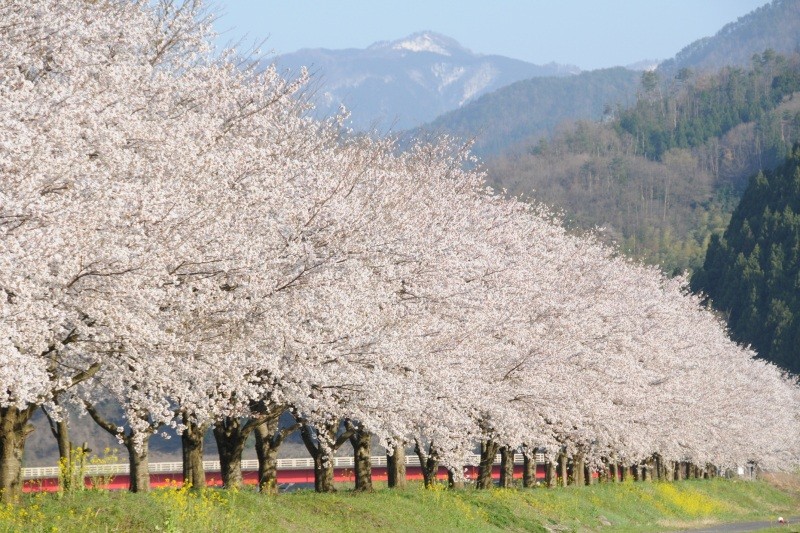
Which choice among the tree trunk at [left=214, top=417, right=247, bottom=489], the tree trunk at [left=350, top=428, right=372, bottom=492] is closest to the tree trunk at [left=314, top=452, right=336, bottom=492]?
the tree trunk at [left=350, top=428, right=372, bottom=492]

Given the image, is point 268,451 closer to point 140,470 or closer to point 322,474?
point 322,474

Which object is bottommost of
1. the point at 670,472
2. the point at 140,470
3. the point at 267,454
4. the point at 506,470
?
the point at 670,472

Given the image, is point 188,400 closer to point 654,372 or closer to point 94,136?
point 94,136

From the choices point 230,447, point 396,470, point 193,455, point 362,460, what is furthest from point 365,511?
point 396,470

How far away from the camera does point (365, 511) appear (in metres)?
27.2

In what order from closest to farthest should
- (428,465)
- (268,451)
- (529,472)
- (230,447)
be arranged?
1. (230,447)
2. (268,451)
3. (428,465)
4. (529,472)

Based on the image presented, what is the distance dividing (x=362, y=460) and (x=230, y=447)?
22.5ft

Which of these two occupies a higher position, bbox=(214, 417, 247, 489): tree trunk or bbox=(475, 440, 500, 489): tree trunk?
bbox=(214, 417, 247, 489): tree trunk

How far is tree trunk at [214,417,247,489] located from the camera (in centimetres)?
A: 2550

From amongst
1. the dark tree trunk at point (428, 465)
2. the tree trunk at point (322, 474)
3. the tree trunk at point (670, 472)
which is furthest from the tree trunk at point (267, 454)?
the tree trunk at point (670, 472)

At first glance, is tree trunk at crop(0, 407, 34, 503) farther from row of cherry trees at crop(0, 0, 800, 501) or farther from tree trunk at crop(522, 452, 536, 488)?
tree trunk at crop(522, 452, 536, 488)

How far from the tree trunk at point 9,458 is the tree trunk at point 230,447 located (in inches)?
277

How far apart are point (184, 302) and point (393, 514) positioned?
1264 cm

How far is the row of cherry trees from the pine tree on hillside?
424 ft
